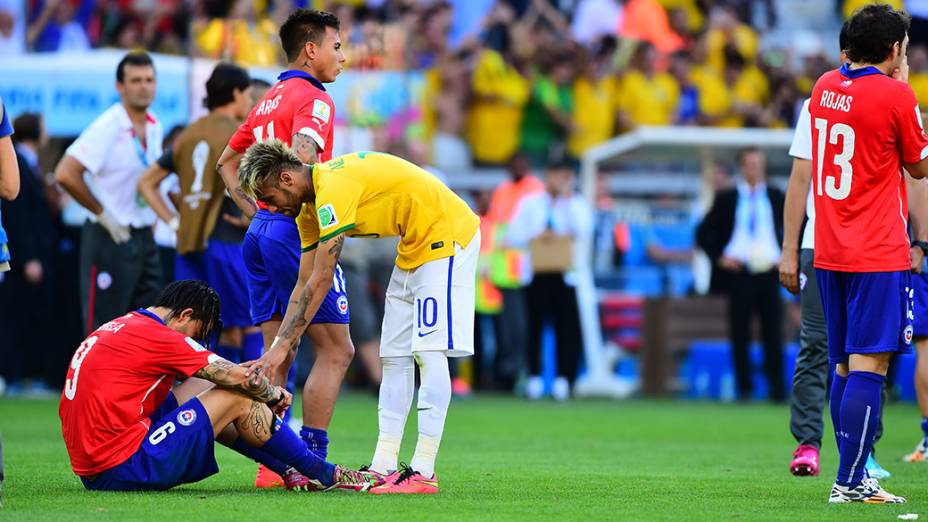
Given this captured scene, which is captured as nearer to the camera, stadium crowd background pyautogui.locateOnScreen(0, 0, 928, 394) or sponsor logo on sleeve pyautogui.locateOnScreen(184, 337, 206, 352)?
sponsor logo on sleeve pyautogui.locateOnScreen(184, 337, 206, 352)

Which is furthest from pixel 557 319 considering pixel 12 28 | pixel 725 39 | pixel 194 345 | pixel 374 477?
pixel 194 345

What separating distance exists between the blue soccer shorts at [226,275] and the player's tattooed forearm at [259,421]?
3.36 metres

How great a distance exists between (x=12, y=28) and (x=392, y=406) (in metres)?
10.3

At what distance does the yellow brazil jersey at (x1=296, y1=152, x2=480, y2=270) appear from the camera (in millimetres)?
6891

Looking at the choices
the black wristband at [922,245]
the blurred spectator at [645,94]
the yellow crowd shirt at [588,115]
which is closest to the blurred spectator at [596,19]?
the blurred spectator at [645,94]

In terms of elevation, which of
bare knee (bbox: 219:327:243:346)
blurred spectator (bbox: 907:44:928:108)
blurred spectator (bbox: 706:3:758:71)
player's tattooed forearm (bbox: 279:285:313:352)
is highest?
blurred spectator (bbox: 706:3:758:71)

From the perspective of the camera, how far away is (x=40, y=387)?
17656mm

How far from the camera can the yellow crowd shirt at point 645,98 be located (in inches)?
825

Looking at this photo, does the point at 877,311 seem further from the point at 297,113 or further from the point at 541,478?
the point at 297,113

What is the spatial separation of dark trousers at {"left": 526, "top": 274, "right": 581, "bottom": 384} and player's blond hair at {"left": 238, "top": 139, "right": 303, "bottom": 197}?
1091 centimetres

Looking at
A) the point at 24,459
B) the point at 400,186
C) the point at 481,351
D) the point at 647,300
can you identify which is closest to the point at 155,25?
the point at 481,351

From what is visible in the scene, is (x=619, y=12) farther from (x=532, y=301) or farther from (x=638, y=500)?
(x=638, y=500)

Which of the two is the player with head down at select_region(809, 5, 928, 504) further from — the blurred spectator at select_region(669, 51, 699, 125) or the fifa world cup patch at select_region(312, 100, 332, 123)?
the blurred spectator at select_region(669, 51, 699, 125)

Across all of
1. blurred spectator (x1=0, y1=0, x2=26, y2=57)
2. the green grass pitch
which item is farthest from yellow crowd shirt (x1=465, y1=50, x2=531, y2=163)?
the green grass pitch
